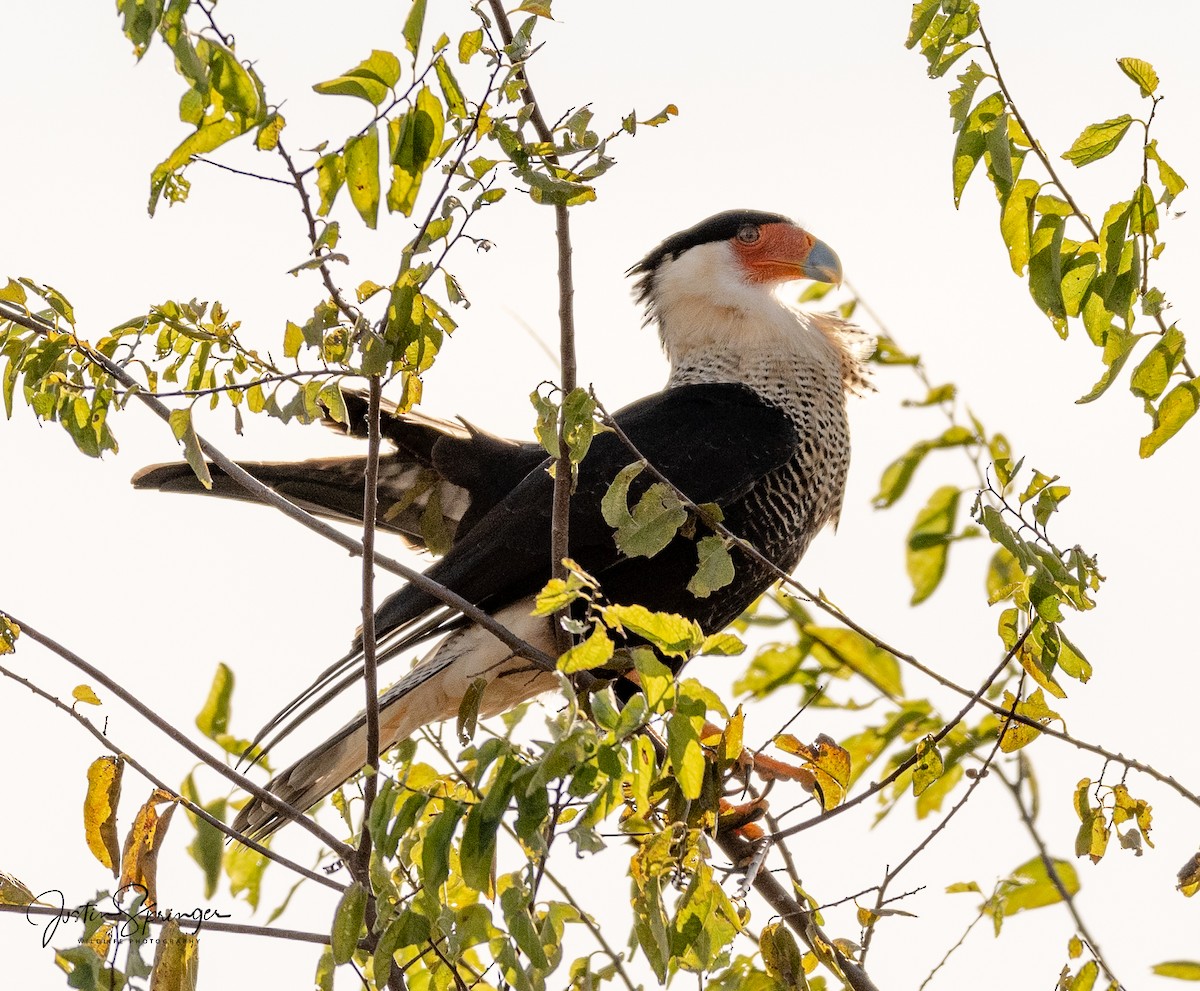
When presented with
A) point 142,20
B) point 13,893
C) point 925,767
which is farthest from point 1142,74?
point 13,893

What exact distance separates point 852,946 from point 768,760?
1150 millimetres

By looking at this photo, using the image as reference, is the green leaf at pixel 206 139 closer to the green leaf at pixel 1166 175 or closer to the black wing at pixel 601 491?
the green leaf at pixel 1166 175

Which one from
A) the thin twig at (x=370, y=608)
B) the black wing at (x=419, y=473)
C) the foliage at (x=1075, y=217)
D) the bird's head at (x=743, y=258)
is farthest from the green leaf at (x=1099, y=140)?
the bird's head at (x=743, y=258)

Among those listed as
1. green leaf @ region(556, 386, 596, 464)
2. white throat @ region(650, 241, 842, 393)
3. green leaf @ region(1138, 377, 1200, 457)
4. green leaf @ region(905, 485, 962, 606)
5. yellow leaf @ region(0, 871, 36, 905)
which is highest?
white throat @ region(650, 241, 842, 393)

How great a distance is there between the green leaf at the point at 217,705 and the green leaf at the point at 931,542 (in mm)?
1590

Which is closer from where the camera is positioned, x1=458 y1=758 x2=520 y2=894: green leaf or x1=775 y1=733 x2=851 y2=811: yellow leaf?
x1=458 y1=758 x2=520 y2=894: green leaf

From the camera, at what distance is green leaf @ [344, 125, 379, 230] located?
170 centimetres

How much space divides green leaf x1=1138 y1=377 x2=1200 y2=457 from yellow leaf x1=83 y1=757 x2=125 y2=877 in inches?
60.7

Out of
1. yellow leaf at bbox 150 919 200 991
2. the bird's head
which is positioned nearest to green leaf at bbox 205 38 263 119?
yellow leaf at bbox 150 919 200 991

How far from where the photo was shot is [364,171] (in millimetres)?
1705

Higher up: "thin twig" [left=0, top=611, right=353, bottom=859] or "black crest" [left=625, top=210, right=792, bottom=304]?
"black crest" [left=625, top=210, right=792, bottom=304]

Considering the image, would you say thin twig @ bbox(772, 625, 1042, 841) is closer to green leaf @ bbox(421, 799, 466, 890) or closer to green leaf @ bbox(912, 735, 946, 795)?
green leaf @ bbox(912, 735, 946, 795)

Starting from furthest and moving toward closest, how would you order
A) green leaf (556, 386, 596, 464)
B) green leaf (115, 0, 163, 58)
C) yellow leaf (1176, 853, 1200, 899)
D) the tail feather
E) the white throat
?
1. the white throat
2. the tail feather
3. yellow leaf (1176, 853, 1200, 899)
4. green leaf (556, 386, 596, 464)
5. green leaf (115, 0, 163, 58)

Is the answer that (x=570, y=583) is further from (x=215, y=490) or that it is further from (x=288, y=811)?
(x=215, y=490)
